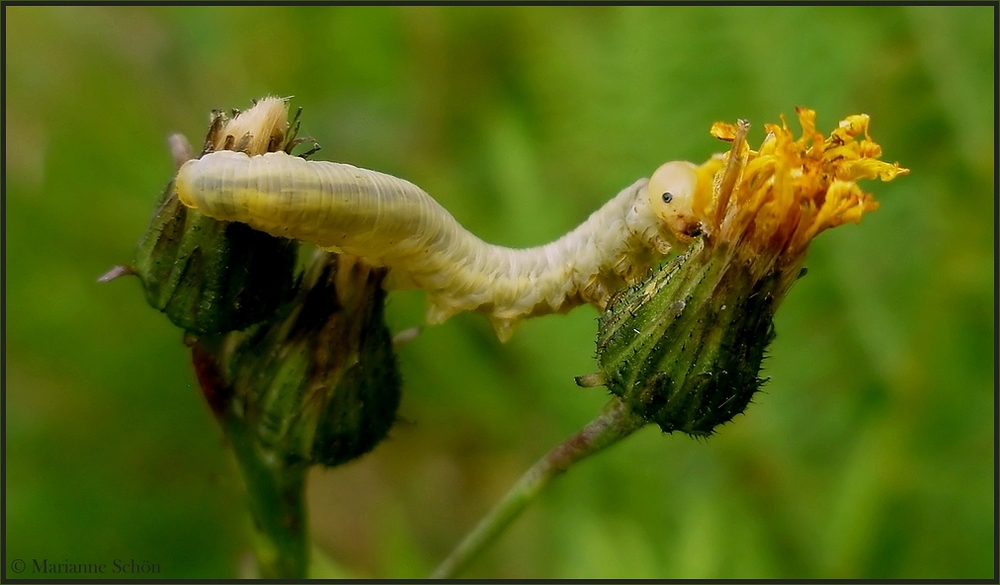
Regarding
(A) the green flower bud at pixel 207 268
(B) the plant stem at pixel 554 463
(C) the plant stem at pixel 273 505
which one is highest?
(A) the green flower bud at pixel 207 268

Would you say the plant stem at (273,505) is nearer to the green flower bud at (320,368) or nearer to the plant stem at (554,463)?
the green flower bud at (320,368)

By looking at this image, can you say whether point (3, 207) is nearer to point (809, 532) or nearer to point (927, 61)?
point (809, 532)

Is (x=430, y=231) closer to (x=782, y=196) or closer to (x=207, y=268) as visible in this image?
(x=207, y=268)

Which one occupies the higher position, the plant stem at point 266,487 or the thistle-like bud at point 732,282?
the thistle-like bud at point 732,282

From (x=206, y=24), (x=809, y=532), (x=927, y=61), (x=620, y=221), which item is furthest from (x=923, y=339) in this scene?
(x=206, y=24)

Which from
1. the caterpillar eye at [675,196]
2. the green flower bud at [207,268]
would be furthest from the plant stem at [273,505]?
the caterpillar eye at [675,196]

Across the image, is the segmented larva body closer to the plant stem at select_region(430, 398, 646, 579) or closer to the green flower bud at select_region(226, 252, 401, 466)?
the green flower bud at select_region(226, 252, 401, 466)

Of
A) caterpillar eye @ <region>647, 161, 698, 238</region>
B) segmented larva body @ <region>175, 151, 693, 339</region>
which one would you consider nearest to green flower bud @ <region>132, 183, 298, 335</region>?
segmented larva body @ <region>175, 151, 693, 339</region>

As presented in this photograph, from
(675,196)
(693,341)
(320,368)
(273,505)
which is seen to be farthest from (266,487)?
(675,196)
